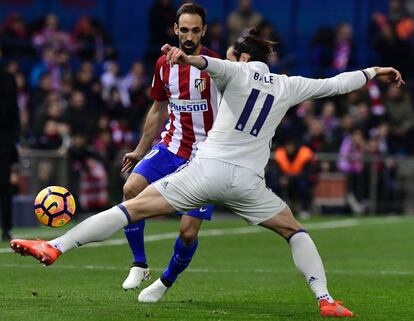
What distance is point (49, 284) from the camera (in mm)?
11773

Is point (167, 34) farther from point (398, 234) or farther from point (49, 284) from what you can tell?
point (49, 284)

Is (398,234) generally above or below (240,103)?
below

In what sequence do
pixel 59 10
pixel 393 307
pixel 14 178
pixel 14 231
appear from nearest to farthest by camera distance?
pixel 393 307 → pixel 14 231 → pixel 14 178 → pixel 59 10

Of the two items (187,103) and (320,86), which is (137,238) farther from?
(320,86)

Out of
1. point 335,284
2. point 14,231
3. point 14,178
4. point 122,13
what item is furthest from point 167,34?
point 335,284

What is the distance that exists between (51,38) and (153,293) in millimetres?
16794

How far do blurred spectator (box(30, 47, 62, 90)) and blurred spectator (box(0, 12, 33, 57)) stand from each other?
2.81 ft

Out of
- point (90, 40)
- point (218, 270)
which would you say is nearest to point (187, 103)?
point (218, 270)

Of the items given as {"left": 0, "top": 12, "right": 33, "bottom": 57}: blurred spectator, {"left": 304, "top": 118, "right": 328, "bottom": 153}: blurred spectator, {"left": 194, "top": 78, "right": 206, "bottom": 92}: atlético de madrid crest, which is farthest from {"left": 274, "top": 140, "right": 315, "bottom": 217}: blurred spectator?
{"left": 194, "top": 78, "right": 206, "bottom": 92}: atlético de madrid crest

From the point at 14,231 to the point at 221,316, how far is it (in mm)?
10211

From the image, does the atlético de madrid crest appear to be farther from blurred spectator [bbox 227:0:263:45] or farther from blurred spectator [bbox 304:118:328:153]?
blurred spectator [bbox 227:0:263:45]

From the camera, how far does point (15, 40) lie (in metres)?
26.6

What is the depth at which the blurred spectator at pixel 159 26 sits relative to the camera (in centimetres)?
2766

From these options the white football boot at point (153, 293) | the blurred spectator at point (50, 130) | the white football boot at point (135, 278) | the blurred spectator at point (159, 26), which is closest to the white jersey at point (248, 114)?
the white football boot at point (153, 293)
